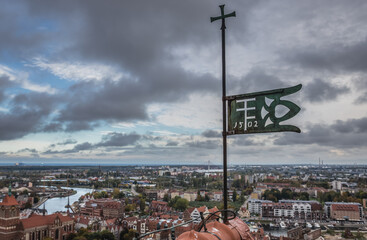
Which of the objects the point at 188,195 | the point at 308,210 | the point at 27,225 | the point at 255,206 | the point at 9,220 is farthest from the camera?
the point at 188,195

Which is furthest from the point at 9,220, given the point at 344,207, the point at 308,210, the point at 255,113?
the point at 344,207

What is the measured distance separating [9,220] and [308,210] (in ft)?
101

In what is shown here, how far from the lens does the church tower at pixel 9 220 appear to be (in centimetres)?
1998

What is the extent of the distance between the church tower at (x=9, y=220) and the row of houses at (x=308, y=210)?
25.8m

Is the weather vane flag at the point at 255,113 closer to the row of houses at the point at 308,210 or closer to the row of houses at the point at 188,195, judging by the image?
the row of houses at the point at 308,210

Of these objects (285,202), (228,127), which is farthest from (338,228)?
(228,127)

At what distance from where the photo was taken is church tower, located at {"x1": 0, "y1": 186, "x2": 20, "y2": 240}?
65.6ft

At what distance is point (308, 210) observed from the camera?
3494 centimetres

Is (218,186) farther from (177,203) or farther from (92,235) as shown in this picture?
(92,235)

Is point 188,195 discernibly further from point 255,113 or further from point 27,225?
point 255,113

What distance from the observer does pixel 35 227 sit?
68.9 feet

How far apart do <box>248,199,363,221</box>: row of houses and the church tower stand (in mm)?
25803

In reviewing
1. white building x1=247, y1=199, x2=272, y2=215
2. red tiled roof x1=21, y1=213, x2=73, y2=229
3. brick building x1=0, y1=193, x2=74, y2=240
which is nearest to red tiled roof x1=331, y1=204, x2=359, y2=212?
white building x1=247, y1=199, x2=272, y2=215

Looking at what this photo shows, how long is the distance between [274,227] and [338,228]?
20.0 ft
